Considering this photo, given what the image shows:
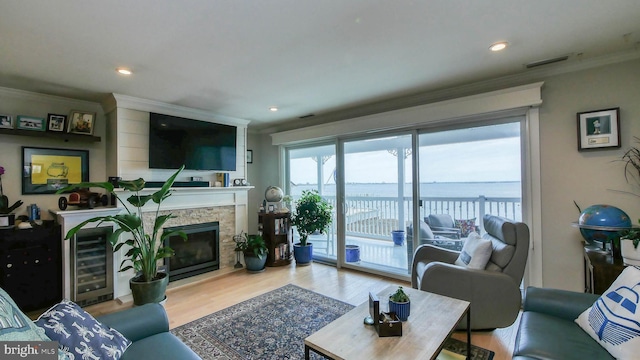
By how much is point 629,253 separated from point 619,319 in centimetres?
75

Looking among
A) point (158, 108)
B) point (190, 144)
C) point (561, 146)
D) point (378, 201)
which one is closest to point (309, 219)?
point (378, 201)

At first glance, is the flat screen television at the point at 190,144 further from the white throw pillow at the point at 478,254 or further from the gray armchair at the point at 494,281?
the white throw pillow at the point at 478,254

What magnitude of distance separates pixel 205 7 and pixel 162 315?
6.40 ft

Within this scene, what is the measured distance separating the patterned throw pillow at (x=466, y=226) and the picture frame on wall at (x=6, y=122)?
512cm

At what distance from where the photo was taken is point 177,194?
12.4ft

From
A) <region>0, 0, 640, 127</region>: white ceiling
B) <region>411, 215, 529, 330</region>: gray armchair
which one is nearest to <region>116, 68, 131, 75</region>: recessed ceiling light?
<region>0, 0, 640, 127</region>: white ceiling

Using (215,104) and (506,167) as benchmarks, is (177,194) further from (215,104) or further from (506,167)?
(506,167)

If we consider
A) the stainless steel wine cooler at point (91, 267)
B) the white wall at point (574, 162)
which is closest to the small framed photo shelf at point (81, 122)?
the stainless steel wine cooler at point (91, 267)

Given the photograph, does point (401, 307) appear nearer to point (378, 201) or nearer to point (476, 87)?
point (378, 201)

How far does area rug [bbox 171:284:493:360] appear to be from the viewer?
7.16 ft

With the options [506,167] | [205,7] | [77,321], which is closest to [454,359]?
[506,167]

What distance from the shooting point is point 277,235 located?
14.7 feet

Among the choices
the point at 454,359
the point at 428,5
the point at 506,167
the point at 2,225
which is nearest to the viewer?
the point at 428,5

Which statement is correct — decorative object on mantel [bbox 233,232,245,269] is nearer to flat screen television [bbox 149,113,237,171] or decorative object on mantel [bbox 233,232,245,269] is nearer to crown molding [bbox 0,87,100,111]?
flat screen television [bbox 149,113,237,171]
